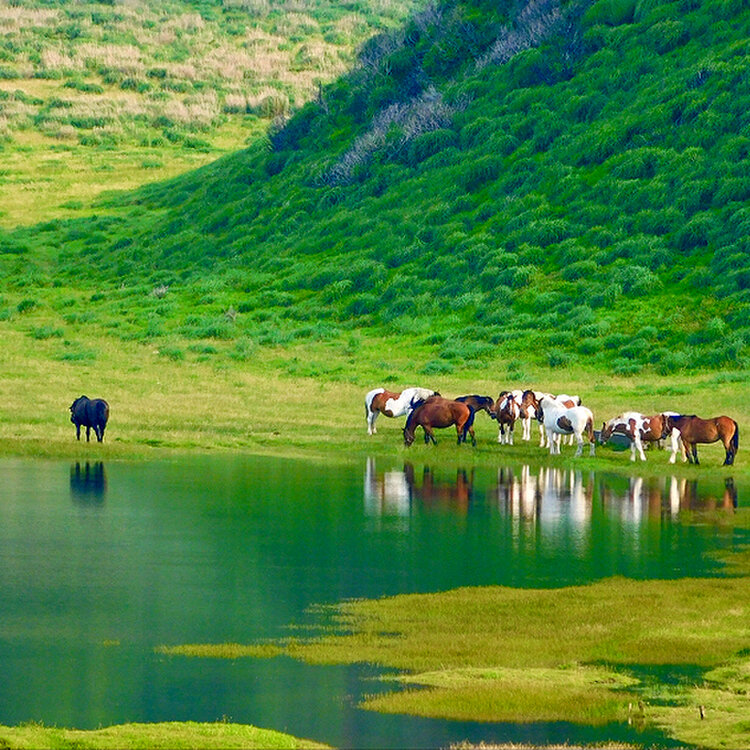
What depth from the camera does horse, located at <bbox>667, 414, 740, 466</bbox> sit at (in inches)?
1249

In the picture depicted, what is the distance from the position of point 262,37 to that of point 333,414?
3392 inches

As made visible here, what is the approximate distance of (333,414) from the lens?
38.2 metres

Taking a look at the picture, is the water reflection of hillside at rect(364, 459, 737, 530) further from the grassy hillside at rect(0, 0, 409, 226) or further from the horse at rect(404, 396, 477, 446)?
the grassy hillside at rect(0, 0, 409, 226)

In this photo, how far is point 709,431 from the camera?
31.8 metres

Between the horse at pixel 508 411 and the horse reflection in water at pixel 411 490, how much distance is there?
2.86 m

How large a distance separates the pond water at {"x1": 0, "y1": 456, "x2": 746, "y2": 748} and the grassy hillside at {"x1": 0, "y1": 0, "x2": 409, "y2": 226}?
50793mm

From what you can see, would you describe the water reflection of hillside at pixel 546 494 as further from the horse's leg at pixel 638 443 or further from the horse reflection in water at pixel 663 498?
the horse's leg at pixel 638 443

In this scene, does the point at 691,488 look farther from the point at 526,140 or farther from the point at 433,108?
the point at 433,108

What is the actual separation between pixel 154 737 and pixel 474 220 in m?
48.4

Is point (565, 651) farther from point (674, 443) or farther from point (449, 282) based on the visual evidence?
point (449, 282)

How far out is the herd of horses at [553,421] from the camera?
105 ft

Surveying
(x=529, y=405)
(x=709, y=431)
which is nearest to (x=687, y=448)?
(x=709, y=431)

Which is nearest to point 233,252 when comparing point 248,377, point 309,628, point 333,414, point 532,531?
point 248,377

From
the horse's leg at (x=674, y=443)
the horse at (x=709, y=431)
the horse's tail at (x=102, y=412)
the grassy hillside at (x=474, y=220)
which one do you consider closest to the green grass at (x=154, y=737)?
the horse at (x=709, y=431)
